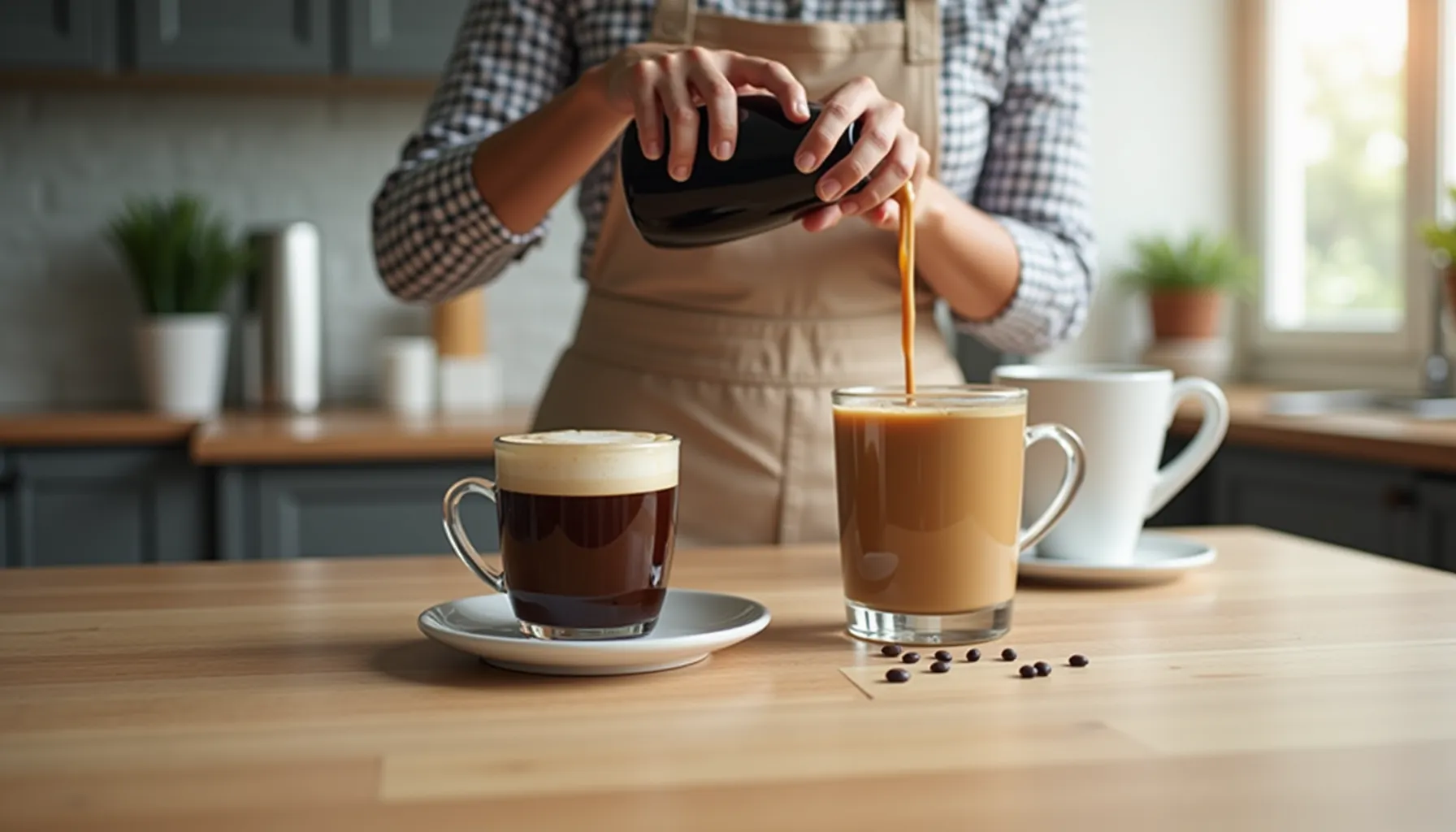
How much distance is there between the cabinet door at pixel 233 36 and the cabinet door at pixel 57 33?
6 centimetres

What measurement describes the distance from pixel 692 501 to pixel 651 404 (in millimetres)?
103

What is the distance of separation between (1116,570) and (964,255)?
14.4 inches

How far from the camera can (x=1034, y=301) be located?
1.44 meters

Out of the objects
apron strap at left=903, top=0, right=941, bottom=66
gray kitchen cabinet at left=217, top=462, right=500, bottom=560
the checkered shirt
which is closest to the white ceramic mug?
the checkered shirt

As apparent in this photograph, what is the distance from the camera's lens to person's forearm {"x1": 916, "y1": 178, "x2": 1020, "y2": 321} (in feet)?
4.17

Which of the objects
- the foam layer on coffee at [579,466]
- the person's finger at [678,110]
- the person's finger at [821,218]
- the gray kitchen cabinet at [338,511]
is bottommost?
the gray kitchen cabinet at [338,511]

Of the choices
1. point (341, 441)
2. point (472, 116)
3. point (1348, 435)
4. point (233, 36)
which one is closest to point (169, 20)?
point (233, 36)

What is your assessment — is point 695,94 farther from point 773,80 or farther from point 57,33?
point 57,33

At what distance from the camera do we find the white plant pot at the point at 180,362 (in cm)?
291

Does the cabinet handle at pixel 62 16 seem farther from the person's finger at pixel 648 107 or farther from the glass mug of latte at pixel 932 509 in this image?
the glass mug of latte at pixel 932 509

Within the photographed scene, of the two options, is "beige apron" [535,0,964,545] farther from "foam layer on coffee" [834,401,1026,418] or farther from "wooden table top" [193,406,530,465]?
"wooden table top" [193,406,530,465]

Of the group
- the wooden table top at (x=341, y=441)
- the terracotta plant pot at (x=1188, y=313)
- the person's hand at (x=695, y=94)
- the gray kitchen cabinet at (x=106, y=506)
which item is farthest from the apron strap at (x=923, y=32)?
the terracotta plant pot at (x=1188, y=313)

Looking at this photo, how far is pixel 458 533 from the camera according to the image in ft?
2.96

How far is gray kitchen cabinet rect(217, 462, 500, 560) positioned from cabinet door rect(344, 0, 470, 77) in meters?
0.79
